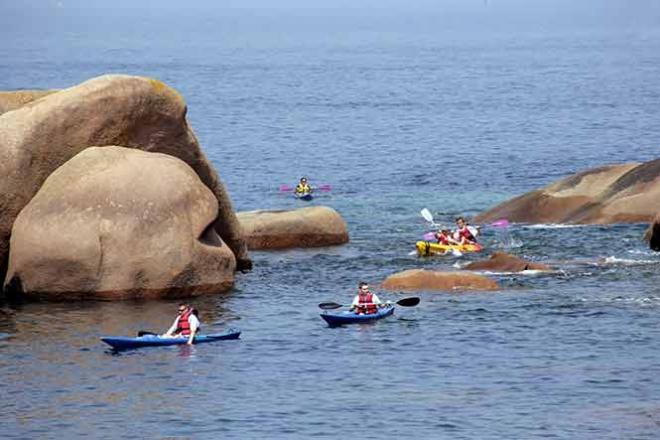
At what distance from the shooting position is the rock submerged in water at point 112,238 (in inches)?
1912

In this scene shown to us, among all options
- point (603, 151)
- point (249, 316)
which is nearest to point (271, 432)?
point (249, 316)

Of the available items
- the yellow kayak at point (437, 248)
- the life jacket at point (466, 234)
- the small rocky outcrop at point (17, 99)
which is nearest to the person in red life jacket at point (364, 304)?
the yellow kayak at point (437, 248)

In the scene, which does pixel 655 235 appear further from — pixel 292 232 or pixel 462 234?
pixel 292 232

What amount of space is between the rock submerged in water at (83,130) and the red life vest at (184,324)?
8599 millimetres

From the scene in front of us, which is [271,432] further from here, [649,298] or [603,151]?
[603,151]

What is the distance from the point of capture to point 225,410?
38344 mm

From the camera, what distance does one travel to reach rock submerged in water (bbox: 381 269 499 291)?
5059 centimetres

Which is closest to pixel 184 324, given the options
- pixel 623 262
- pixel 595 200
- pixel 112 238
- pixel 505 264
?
pixel 112 238

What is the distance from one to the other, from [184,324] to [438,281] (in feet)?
31.0

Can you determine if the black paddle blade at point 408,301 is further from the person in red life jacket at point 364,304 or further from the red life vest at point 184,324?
the red life vest at point 184,324

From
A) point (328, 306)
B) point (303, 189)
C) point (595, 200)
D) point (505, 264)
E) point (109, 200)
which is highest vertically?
point (109, 200)

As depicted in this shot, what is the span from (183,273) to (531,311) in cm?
1011

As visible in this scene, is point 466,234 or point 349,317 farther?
point 466,234

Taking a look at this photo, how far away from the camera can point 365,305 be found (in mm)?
47188
